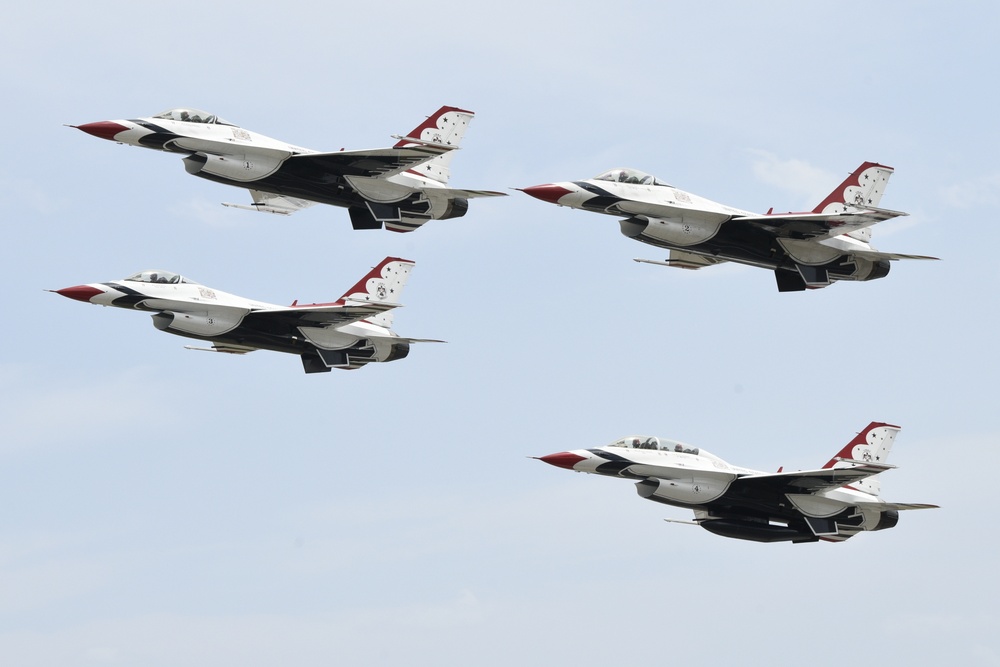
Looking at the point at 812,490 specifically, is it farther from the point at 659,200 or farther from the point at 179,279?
the point at 179,279

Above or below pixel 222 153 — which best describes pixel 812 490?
below

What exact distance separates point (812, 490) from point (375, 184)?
19.7m

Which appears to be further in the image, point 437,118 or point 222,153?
point 437,118

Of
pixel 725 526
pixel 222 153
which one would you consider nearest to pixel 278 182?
pixel 222 153

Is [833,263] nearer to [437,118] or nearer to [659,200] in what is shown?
[659,200]

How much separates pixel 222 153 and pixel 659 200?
53.0 ft

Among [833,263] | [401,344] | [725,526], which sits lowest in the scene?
[725,526]

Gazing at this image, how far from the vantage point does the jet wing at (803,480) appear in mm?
69250

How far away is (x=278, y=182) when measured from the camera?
7100 centimetres

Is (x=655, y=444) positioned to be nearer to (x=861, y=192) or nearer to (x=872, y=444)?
(x=872, y=444)

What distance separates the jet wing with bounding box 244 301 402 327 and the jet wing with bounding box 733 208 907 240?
46.2 feet

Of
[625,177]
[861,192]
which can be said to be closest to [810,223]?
[861,192]

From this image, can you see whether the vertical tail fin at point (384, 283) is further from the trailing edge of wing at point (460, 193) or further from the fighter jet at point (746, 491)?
the fighter jet at point (746, 491)

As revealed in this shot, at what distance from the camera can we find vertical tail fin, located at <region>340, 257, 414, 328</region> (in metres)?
75.1
